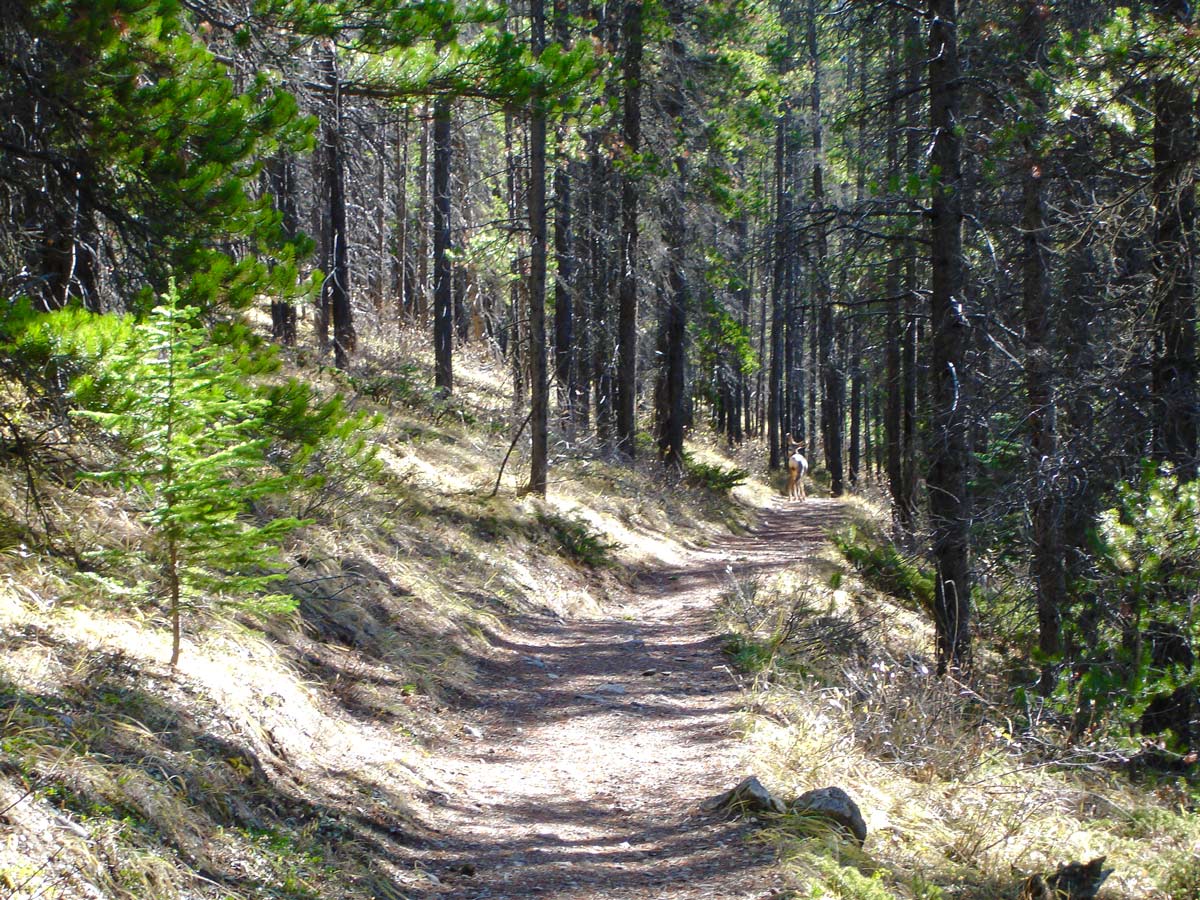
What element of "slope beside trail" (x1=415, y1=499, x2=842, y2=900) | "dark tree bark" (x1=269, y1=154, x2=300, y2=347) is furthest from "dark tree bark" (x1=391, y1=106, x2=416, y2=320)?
"slope beside trail" (x1=415, y1=499, x2=842, y2=900)

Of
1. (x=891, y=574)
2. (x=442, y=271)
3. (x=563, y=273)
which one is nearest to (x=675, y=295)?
(x=563, y=273)

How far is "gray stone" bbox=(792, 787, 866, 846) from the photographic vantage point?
5191 mm

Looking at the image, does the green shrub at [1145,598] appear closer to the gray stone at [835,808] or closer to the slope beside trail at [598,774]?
the gray stone at [835,808]

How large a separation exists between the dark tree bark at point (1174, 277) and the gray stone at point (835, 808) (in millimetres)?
4360

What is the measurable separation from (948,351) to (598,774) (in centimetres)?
551

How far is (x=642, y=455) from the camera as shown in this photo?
74.2 feet

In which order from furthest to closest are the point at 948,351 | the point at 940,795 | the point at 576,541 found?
the point at 576,541 → the point at 948,351 → the point at 940,795

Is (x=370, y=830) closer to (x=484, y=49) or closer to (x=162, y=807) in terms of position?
(x=162, y=807)

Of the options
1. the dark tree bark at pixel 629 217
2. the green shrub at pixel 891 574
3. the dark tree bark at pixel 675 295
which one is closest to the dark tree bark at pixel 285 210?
the dark tree bark at pixel 629 217

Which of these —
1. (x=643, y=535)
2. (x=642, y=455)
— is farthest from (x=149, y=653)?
(x=642, y=455)

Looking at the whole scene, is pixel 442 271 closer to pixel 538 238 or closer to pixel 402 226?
pixel 402 226

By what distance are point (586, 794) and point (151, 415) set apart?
11.5ft

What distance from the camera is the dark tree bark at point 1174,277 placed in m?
7.63

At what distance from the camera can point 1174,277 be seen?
25.1ft
